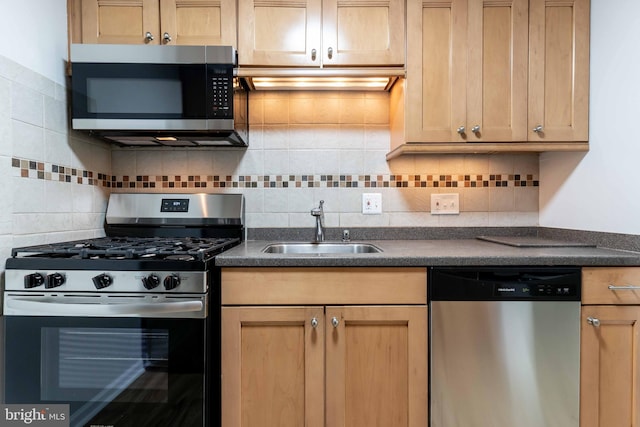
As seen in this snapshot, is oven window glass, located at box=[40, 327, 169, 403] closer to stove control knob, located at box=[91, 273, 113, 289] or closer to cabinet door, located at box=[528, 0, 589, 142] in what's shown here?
stove control knob, located at box=[91, 273, 113, 289]

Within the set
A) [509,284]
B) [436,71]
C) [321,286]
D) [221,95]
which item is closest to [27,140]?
[221,95]

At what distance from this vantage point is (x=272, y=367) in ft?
4.47

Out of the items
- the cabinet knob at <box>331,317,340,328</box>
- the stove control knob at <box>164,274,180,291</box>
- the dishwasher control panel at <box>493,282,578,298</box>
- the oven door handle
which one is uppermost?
the stove control knob at <box>164,274,180,291</box>

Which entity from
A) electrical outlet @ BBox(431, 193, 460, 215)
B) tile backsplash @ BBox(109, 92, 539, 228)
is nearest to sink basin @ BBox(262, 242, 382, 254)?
tile backsplash @ BBox(109, 92, 539, 228)

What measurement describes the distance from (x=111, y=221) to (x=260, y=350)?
1.17 meters

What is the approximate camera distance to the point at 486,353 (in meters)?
1.35

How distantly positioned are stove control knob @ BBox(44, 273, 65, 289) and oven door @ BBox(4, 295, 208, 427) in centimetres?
11

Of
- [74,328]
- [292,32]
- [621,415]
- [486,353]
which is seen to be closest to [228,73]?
[292,32]

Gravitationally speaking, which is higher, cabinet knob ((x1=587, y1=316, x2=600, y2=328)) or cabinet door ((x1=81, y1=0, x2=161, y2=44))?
cabinet door ((x1=81, y1=0, x2=161, y2=44))

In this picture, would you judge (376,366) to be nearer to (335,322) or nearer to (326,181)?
(335,322)

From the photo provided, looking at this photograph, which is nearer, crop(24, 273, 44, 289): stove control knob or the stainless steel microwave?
crop(24, 273, 44, 289): stove control knob

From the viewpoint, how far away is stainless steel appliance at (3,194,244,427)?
1268mm

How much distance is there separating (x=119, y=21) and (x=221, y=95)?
1.98 ft

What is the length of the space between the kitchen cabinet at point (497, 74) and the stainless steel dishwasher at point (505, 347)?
676 mm
